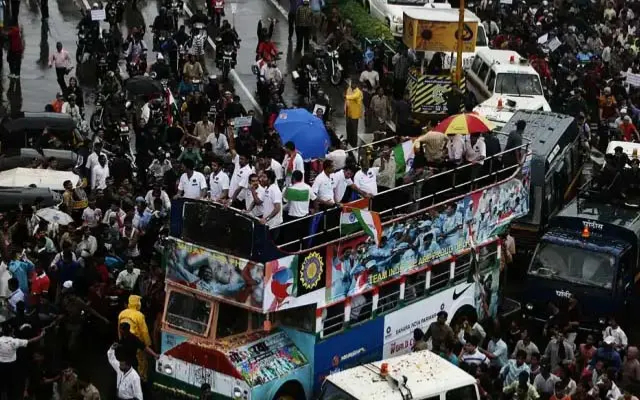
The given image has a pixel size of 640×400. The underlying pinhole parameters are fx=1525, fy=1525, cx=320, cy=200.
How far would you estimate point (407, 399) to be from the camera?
20000 mm

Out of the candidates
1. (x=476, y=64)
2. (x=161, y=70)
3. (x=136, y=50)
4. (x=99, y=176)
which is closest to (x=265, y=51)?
(x=161, y=70)

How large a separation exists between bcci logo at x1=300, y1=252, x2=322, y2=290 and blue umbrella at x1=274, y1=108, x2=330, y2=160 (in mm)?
5223

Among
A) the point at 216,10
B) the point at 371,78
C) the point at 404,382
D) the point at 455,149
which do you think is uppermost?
the point at 455,149

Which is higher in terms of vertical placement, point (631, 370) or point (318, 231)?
point (318, 231)

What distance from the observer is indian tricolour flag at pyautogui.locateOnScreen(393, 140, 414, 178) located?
25.8 meters

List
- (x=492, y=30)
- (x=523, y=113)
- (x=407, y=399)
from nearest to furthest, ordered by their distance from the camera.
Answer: (x=407, y=399), (x=523, y=113), (x=492, y=30)

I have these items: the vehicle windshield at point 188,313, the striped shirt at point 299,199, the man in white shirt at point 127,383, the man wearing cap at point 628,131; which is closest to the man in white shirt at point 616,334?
the striped shirt at point 299,199

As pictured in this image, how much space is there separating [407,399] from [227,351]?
291 cm

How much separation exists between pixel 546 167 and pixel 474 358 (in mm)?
7689

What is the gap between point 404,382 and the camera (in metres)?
20.1

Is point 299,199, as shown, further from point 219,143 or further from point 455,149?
point 219,143

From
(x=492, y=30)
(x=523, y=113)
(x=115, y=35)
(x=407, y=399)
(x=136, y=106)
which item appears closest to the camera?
(x=407, y=399)

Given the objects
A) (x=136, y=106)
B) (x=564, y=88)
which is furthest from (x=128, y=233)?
(x=564, y=88)

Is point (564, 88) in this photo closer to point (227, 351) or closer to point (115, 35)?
point (115, 35)
